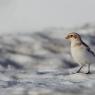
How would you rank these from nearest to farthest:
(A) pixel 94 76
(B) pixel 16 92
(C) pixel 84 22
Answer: (B) pixel 16 92, (A) pixel 94 76, (C) pixel 84 22

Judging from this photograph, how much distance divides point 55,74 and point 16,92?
1.89 metres

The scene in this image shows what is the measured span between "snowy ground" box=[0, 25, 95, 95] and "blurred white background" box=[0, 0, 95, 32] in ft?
7.61

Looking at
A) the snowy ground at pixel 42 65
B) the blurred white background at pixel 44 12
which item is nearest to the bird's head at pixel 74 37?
the snowy ground at pixel 42 65

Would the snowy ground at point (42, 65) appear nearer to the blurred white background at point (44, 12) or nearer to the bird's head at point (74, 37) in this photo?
the bird's head at point (74, 37)

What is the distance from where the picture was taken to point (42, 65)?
11.1 meters

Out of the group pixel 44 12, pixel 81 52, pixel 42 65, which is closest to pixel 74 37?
pixel 81 52

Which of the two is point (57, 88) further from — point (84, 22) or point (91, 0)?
point (91, 0)

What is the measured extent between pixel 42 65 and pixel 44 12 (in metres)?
8.05

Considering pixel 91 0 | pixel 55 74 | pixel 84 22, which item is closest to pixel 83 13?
pixel 91 0

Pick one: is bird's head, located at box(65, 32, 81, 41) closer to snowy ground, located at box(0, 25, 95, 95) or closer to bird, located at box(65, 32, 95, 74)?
bird, located at box(65, 32, 95, 74)

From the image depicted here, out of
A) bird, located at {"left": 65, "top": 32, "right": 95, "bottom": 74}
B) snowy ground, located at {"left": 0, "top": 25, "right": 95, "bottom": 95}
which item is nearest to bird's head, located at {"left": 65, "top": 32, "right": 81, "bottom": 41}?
bird, located at {"left": 65, "top": 32, "right": 95, "bottom": 74}

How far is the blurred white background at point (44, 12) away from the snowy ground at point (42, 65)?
2.32 metres

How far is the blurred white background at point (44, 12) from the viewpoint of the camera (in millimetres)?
17906

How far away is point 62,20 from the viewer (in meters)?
18.0
